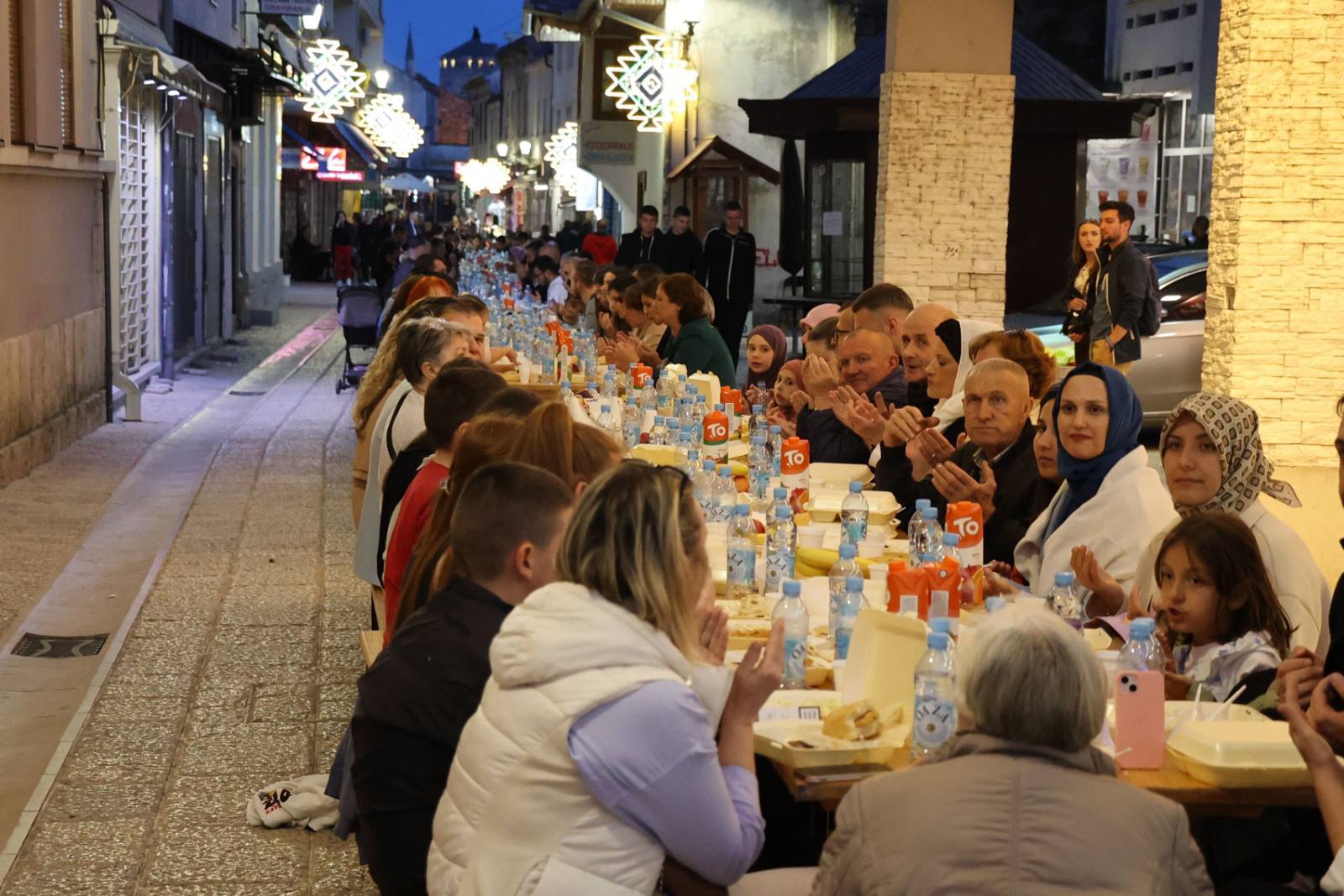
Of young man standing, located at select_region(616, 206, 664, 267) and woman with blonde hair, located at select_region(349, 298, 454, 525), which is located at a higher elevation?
young man standing, located at select_region(616, 206, 664, 267)

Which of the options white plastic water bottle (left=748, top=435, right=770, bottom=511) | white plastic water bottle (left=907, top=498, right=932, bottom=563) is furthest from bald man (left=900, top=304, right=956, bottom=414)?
white plastic water bottle (left=907, top=498, right=932, bottom=563)

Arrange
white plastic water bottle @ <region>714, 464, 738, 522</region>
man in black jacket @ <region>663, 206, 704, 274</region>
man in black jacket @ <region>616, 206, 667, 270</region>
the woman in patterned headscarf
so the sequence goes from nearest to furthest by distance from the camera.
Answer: the woman in patterned headscarf, white plastic water bottle @ <region>714, 464, 738, 522</region>, man in black jacket @ <region>663, 206, 704, 274</region>, man in black jacket @ <region>616, 206, 667, 270</region>

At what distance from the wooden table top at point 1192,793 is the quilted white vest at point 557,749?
579 mm

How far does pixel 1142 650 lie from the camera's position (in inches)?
166

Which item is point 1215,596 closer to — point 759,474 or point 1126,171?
point 759,474

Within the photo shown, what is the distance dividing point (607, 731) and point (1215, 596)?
7.06ft

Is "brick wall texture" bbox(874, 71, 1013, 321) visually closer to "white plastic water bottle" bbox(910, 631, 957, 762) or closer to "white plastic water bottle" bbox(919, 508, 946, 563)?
"white plastic water bottle" bbox(919, 508, 946, 563)

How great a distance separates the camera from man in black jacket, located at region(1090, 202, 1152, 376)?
45.3 ft

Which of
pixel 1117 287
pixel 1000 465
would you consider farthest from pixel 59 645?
pixel 1117 287

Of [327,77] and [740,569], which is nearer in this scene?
[740,569]

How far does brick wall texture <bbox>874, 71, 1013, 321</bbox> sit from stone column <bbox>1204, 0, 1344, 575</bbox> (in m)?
5.72

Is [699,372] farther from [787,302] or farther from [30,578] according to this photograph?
[787,302]

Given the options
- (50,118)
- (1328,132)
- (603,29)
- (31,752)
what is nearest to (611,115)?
(603,29)

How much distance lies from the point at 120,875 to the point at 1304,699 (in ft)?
11.5
